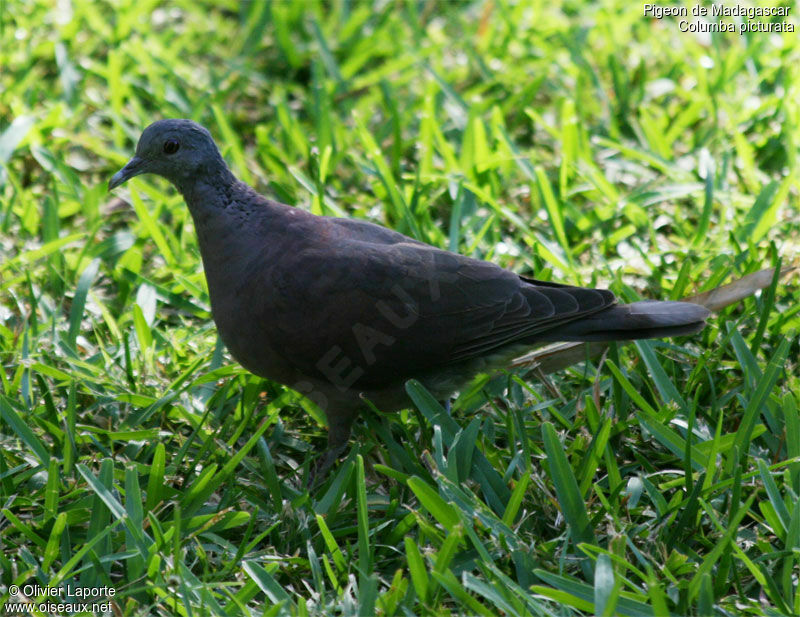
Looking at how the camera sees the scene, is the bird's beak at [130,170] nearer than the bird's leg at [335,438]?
No

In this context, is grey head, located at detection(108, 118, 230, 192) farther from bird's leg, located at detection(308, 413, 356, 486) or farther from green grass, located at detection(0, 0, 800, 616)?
bird's leg, located at detection(308, 413, 356, 486)

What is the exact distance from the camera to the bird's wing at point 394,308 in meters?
3.21

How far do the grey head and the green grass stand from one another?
1.89 ft

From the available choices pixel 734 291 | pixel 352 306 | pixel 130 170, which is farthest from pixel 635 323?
pixel 130 170

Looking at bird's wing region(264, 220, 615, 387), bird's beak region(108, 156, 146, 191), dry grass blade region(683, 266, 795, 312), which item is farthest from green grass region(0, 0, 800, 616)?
bird's beak region(108, 156, 146, 191)

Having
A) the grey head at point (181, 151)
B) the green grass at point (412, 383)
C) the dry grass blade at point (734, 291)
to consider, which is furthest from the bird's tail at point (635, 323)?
the grey head at point (181, 151)

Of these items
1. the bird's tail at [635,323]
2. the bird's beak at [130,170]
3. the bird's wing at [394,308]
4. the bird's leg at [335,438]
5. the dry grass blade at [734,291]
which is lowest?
the bird's leg at [335,438]

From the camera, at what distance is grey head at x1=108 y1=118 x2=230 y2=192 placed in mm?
3436

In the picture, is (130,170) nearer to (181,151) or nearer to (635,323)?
(181,151)

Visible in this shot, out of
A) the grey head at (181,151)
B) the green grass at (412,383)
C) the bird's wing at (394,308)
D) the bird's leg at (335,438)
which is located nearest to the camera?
the green grass at (412,383)

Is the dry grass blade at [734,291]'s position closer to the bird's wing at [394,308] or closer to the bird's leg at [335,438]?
the bird's wing at [394,308]

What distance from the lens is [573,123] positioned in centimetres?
465

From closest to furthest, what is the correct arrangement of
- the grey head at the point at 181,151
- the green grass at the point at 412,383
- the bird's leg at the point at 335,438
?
the green grass at the point at 412,383 < the bird's leg at the point at 335,438 < the grey head at the point at 181,151

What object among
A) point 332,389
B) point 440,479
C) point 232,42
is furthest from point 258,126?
point 440,479
